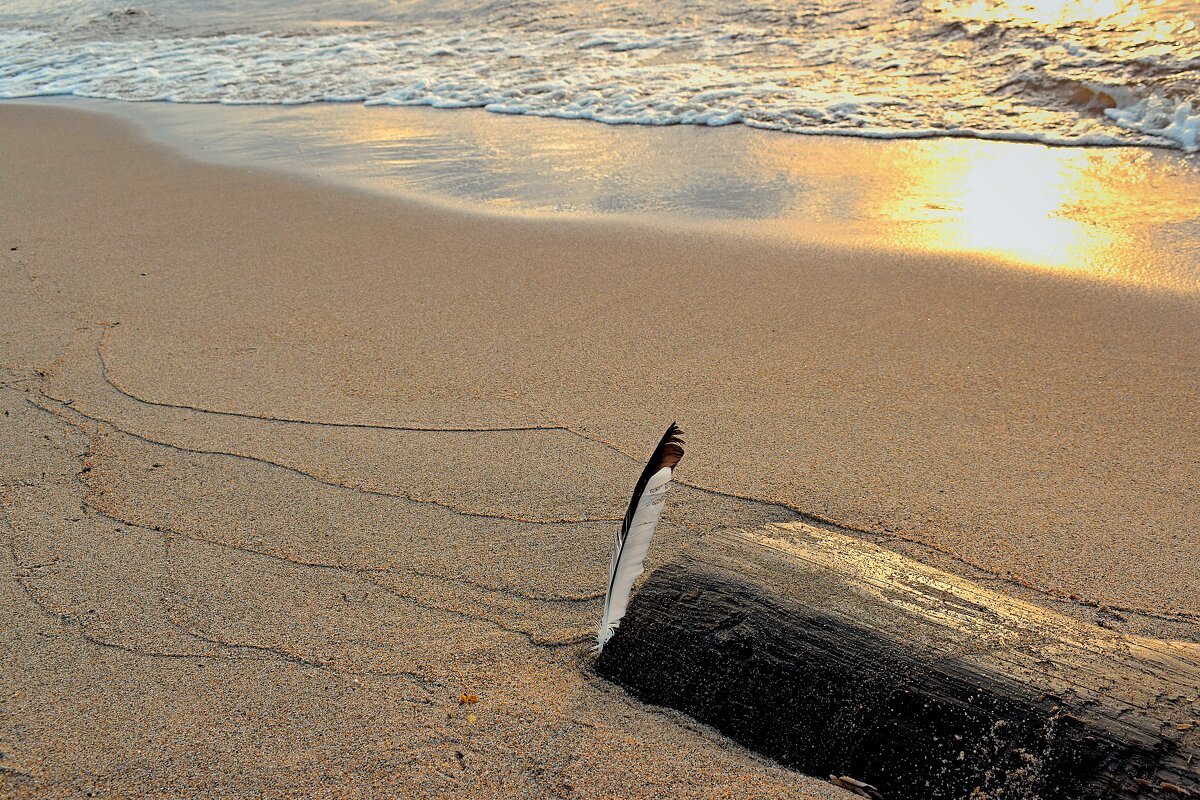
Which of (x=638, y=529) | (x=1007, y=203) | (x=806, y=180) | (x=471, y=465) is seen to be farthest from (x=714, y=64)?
(x=638, y=529)

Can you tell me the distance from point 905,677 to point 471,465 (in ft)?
4.90

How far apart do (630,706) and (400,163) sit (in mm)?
5148

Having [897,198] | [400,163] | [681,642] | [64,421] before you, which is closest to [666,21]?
[400,163]

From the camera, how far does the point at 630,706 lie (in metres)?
1.78

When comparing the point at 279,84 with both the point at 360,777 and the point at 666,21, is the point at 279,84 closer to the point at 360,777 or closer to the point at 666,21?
the point at 666,21

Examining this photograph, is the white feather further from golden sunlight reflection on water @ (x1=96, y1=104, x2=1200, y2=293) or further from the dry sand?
golden sunlight reflection on water @ (x1=96, y1=104, x2=1200, y2=293)

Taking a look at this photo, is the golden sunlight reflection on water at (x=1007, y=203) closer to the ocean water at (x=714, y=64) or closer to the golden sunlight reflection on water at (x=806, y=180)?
the golden sunlight reflection on water at (x=806, y=180)

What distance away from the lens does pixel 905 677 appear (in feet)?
5.30

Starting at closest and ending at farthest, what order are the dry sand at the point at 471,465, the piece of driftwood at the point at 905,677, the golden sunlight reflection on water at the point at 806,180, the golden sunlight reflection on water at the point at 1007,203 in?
the piece of driftwood at the point at 905,677
the dry sand at the point at 471,465
the golden sunlight reflection on water at the point at 1007,203
the golden sunlight reflection on water at the point at 806,180

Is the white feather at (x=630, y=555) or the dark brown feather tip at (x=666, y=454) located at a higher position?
the dark brown feather tip at (x=666, y=454)

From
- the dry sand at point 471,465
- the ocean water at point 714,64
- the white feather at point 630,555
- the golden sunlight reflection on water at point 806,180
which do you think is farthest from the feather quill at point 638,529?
the ocean water at point 714,64

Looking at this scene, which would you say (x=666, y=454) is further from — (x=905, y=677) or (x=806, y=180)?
(x=806, y=180)

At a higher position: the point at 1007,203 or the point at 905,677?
the point at 1007,203

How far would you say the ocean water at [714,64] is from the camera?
6398mm
